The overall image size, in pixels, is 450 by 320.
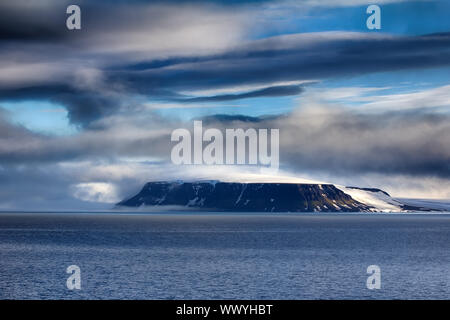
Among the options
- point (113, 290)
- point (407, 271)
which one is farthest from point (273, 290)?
point (407, 271)

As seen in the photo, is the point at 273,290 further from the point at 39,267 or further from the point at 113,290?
the point at 39,267

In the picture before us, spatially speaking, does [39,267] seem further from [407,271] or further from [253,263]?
[407,271]
